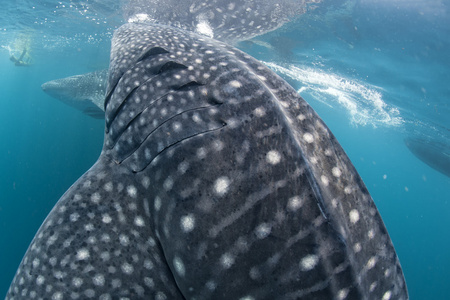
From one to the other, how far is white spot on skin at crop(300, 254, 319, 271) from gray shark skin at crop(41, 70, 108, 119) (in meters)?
11.2

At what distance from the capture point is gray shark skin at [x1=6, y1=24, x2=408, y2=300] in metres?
1.41

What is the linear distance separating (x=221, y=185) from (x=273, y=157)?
33 centimetres

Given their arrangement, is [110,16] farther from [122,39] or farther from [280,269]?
[280,269]

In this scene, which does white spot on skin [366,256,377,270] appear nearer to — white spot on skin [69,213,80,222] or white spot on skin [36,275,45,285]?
white spot on skin [69,213,80,222]

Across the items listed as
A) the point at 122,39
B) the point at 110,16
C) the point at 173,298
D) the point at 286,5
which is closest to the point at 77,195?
the point at 173,298

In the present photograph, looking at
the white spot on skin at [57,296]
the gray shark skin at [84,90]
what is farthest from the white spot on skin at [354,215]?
the gray shark skin at [84,90]

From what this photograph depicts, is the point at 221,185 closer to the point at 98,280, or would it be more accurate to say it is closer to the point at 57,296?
the point at 98,280

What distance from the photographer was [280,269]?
1403 mm

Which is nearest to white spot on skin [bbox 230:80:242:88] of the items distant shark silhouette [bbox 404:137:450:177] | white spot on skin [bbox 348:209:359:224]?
white spot on skin [bbox 348:209:359:224]

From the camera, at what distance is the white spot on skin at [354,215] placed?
149 cm

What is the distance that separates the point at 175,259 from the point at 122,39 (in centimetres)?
236

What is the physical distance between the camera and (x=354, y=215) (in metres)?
1.51

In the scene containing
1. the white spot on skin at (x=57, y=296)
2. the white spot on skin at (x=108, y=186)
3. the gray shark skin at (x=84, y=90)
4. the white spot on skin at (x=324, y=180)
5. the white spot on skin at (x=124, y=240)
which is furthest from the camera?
the gray shark skin at (x=84, y=90)

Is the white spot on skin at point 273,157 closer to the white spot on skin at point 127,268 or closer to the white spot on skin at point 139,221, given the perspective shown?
the white spot on skin at point 139,221
